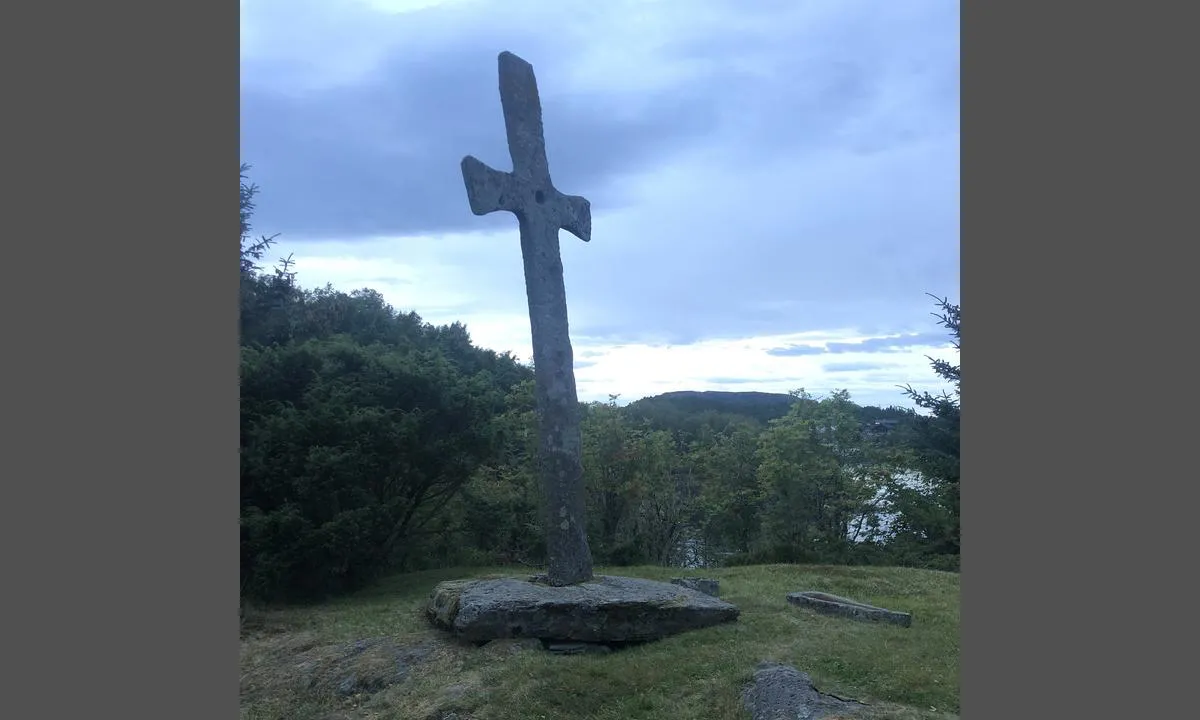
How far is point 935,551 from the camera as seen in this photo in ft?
59.6

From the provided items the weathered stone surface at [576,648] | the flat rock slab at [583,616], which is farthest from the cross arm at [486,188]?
the weathered stone surface at [576,648]

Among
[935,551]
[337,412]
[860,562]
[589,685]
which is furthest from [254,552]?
[935,551]

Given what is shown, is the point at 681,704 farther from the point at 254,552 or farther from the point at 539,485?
the point at 539,485

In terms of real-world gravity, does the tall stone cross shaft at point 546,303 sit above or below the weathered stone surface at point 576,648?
above

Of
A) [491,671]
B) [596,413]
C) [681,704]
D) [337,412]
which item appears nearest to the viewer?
[681,704]

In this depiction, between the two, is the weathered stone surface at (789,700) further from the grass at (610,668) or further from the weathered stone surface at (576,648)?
the weathered stone surface at (576,648)

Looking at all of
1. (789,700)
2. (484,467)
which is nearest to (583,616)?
(789,700)

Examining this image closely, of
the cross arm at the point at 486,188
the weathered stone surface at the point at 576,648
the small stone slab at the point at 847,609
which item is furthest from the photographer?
the cross arm at the point at 486,188

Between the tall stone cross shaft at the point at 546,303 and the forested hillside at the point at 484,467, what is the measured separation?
4534 mm

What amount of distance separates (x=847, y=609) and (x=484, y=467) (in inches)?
409

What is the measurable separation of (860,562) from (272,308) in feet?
48.5

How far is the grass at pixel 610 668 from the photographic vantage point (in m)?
6.15

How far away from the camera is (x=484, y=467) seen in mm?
17922

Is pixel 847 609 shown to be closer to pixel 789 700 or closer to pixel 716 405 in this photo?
pixel 789 700
